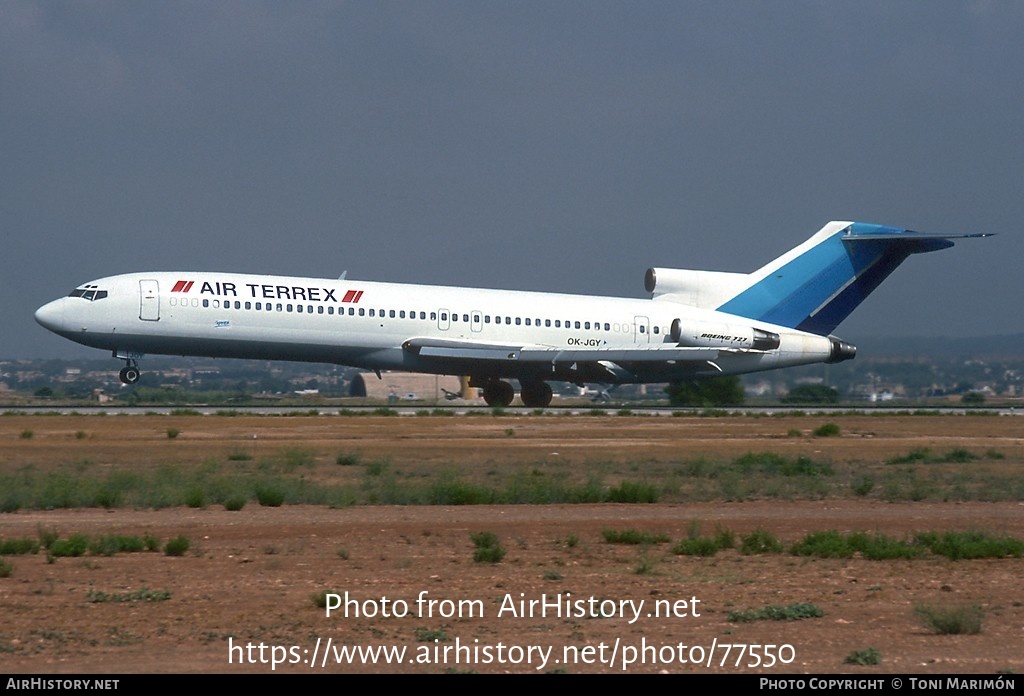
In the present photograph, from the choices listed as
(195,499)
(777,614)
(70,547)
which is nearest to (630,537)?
(777,614)

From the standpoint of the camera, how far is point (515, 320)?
46.4 metres

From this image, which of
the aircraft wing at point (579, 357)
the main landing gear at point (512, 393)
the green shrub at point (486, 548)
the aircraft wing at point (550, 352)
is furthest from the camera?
the main landing gear at point (512, 393)

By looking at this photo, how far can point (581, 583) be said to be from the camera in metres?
14.1

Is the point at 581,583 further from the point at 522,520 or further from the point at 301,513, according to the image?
the point at 301,513

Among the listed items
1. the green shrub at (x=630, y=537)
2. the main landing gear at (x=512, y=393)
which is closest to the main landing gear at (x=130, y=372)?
the main landing gear at (x=512, y=393)

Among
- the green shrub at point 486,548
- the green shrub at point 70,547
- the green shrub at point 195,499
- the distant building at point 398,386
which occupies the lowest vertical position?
the green shrub at point 486,548

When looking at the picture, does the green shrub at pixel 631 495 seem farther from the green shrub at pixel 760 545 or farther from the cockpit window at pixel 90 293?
the cockpit window at pixel 90 293

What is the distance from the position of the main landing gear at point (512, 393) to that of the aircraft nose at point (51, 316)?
561 inches

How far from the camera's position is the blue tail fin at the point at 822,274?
1986 inches

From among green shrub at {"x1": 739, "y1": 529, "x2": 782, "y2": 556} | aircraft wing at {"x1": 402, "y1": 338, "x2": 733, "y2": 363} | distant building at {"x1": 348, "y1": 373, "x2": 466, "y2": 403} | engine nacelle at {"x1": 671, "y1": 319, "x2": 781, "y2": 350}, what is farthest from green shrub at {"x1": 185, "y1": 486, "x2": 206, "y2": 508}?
distant building at {"x1": 348, "y1": 373, "x2": 466, "y2": 403}

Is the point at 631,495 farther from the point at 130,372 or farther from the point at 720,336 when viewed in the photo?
the point at 720,336

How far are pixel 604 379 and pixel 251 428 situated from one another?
47.7 feet

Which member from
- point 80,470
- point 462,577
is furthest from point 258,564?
point 80,470

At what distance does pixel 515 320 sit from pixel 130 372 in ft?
41.1
